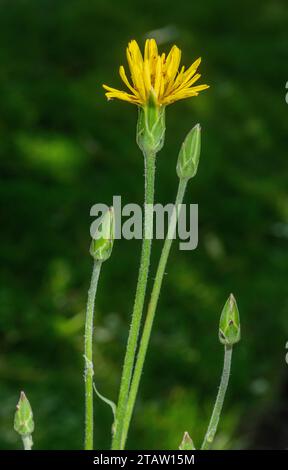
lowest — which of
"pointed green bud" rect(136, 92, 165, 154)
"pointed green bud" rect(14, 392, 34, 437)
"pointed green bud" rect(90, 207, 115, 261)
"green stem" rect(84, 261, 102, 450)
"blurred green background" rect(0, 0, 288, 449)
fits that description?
"pointed green bud" rect(14, 392, 34, 437)

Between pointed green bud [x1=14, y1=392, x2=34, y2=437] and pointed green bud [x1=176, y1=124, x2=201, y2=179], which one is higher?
pointed green bud [x1=176, y1=124, x2=201, y2=179]

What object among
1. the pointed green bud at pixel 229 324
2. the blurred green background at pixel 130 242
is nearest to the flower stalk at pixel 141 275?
the pointed green bud at pixel 229 324

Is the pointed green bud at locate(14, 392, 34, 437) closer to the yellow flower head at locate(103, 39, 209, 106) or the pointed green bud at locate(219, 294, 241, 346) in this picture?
the pointed green bud at locate(219, 294, 241, 346)

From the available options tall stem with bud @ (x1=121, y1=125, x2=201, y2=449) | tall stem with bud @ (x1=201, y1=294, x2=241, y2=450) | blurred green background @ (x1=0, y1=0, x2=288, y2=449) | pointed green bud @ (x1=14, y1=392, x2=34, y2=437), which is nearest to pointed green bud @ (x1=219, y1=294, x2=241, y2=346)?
tall stem with bud @ (x1=201, y1=294, x2=241, y2=450)

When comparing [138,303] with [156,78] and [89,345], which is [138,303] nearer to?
[89,345]

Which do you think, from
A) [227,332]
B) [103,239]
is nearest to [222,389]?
[227,332]

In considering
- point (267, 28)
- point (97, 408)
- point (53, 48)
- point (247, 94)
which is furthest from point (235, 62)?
point (97, 408)

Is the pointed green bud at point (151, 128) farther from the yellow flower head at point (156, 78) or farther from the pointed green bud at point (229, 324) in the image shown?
the pointed green bud at point (229, 324)
